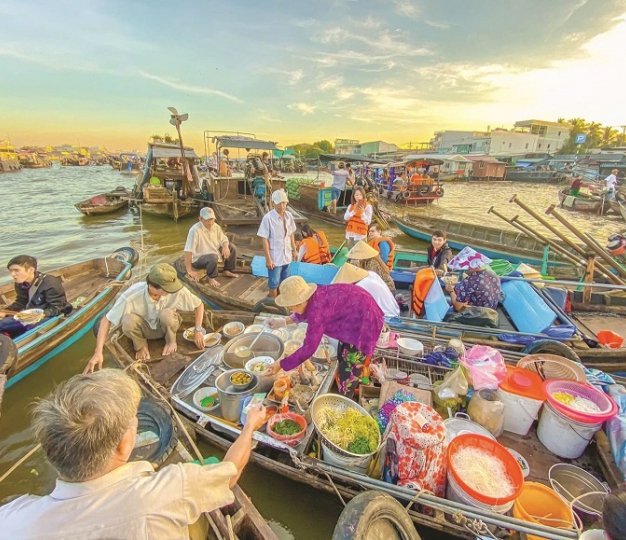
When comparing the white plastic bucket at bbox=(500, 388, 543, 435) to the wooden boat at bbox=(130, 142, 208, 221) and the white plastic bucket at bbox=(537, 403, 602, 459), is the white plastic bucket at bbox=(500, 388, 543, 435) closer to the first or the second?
the white plastic bucket at bbox=(537, 403, 602, 459)

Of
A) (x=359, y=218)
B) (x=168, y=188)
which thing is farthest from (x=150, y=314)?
(x=168, y=188)

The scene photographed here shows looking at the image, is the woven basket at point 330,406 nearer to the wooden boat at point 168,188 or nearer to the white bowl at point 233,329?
the white bowl at point 233,329

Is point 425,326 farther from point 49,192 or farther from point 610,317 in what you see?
point 49,192

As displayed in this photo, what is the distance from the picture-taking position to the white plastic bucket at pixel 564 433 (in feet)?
9.73

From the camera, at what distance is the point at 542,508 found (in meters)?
2.52

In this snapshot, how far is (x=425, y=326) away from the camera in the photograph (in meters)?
4.82

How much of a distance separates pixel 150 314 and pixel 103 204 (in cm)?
1803

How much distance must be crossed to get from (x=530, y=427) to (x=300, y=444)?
2.61 meters

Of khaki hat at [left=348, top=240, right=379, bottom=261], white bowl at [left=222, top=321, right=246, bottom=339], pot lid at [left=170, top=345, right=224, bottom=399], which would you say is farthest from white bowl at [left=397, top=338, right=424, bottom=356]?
pot lid at [left=170, top=345, right=224, bottom=399]

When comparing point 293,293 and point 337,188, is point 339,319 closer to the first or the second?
point 293,293

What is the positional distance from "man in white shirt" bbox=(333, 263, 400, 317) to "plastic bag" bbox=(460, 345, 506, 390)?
1.35 metres

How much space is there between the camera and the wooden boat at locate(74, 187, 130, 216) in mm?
17672

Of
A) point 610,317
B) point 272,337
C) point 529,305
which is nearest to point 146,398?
point 272,337

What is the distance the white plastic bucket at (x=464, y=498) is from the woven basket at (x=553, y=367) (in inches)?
74.3
